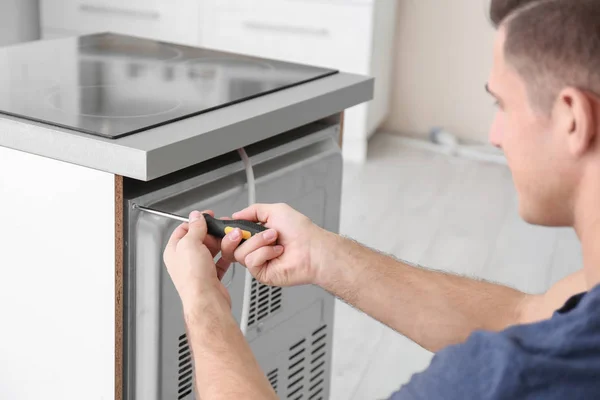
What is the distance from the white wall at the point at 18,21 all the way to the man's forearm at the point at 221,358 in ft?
11.0

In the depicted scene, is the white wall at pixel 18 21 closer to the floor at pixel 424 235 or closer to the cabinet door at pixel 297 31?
the cabinet door at pixel 297 31

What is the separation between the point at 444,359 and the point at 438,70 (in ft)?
11.0

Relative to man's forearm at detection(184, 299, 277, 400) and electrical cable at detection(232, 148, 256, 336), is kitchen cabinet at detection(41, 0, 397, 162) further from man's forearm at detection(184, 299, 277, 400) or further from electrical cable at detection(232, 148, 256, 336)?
man's forearm at detection(184, 299, 277, 400)

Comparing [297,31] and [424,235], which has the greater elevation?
[297,31]

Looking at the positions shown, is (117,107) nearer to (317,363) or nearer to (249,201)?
(249,201)

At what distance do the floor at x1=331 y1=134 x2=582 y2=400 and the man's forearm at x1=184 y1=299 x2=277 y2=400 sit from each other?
3.63 feet

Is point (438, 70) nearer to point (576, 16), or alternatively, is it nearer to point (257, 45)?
point (257, 45)

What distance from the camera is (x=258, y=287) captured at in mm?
1318

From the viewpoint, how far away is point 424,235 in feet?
9.53

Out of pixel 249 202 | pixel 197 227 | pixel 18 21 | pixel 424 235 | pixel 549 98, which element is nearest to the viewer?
pixel 549 98

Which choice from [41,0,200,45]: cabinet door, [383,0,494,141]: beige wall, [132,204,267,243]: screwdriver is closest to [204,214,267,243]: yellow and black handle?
[132,204,267,243]: screwdriver

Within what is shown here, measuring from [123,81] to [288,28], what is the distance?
2.30 metres

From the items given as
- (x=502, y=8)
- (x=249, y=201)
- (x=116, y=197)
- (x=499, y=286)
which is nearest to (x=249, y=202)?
(x=249, y=201)

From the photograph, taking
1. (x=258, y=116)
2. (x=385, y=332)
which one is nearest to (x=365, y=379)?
(x=385, y=332)
